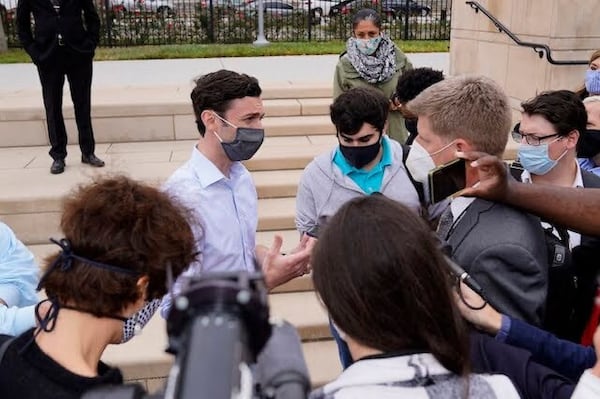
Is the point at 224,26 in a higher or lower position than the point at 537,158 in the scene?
higher

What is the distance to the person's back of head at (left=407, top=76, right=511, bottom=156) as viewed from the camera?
2.09m

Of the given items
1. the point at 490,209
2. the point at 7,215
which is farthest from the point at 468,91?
the point at 7,215

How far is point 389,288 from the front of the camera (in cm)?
118

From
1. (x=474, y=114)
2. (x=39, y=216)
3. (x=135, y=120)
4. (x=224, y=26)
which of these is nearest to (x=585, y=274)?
(x=474, y=114)

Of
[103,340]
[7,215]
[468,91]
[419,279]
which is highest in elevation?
[468,91]

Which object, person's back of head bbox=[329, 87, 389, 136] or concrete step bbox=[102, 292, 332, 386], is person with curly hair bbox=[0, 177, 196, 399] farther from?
concrete step bbox=[102, 292, 332, 386]

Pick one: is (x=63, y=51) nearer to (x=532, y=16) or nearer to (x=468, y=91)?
(x=468, y=91)

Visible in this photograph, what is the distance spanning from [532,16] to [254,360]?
7000 millimetres

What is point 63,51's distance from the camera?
538 cm

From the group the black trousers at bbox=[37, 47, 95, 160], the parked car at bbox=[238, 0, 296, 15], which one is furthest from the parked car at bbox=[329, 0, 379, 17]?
the black trousers at bbox=[37, 47, 95, 160]

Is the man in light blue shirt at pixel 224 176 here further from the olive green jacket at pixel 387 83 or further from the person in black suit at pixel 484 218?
the olive green jacket at pixel 387 83

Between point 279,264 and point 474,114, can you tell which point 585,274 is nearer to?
point 474,114

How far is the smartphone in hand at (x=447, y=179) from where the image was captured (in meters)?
2.06

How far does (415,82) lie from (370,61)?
848 millimetres
